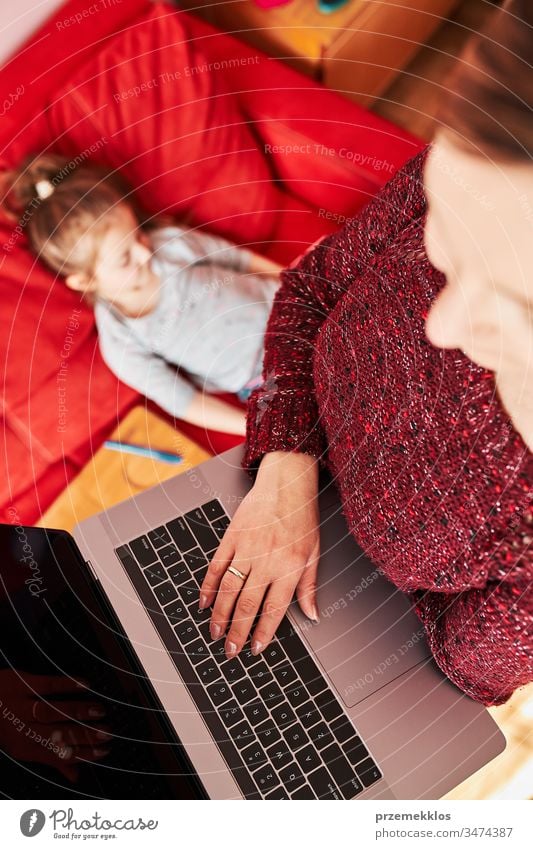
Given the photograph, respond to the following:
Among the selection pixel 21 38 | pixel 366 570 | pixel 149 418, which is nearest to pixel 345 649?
pixel 366 570

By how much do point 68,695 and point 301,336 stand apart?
274 mm

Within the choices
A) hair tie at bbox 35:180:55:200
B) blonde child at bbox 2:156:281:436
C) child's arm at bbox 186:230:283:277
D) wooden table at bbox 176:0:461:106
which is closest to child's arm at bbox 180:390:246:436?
blonde child at bbox 2:156:281:436

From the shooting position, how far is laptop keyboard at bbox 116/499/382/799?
0.38 meters

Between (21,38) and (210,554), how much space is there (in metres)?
0.52

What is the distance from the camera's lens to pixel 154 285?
2.07 feet

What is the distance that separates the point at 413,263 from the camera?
13.5 inches

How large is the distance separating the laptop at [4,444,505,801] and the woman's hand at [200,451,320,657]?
10 millimetres

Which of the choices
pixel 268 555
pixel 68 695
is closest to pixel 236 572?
pixel 268 555

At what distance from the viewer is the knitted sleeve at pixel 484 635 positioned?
1.01 ft

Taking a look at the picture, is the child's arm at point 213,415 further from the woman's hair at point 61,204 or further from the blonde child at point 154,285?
the woman's hair at point 61,204

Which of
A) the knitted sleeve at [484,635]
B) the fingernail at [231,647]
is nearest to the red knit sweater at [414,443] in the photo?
the knitted sleeve at [484,635]

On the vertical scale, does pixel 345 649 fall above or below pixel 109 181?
below

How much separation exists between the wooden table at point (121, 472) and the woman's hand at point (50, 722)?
0.81ft

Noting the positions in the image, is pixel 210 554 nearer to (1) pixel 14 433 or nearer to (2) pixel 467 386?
(2) pixel 467 386
